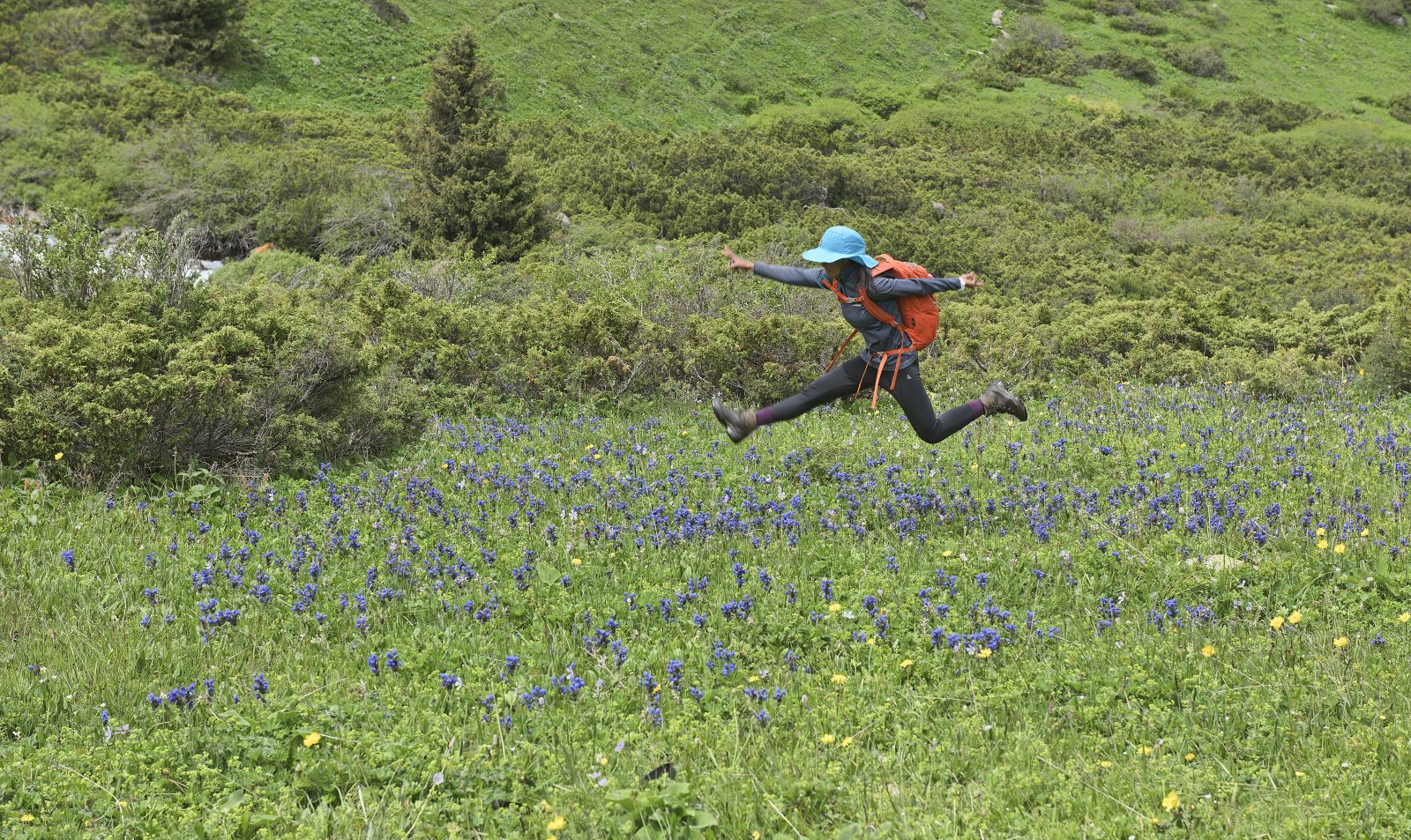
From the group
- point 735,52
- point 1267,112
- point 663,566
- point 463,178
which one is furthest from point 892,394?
point 1267,112

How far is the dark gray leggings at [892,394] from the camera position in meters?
6.23

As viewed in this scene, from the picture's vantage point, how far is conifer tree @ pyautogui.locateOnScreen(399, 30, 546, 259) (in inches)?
803

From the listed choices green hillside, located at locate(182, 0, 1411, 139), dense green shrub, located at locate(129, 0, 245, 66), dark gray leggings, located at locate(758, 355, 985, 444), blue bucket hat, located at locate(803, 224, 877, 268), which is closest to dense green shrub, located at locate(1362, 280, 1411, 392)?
dark gray leggings, located at locate(758, 355, 985, 444)

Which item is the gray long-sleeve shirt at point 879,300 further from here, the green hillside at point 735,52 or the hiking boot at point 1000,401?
the green hillside at point 735,52

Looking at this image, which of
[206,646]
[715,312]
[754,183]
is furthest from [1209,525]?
[754,183]

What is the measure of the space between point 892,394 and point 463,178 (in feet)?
52.9

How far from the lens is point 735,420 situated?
6.58m

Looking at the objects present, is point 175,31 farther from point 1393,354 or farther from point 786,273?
point 1393,354

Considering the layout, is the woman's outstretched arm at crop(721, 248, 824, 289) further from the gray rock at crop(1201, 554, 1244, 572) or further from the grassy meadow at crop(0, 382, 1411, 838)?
the gray rock at crop(1201, 554, 1244, 572)

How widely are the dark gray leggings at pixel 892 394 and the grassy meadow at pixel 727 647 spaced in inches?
16.2

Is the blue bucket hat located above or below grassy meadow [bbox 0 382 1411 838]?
above

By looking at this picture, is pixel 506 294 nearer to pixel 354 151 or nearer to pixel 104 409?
pixel 104 409

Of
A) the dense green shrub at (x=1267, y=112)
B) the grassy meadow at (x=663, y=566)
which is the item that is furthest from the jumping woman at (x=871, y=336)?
the dense green shrub at (x=1267, y=112)

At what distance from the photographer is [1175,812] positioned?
3111 millimetres
